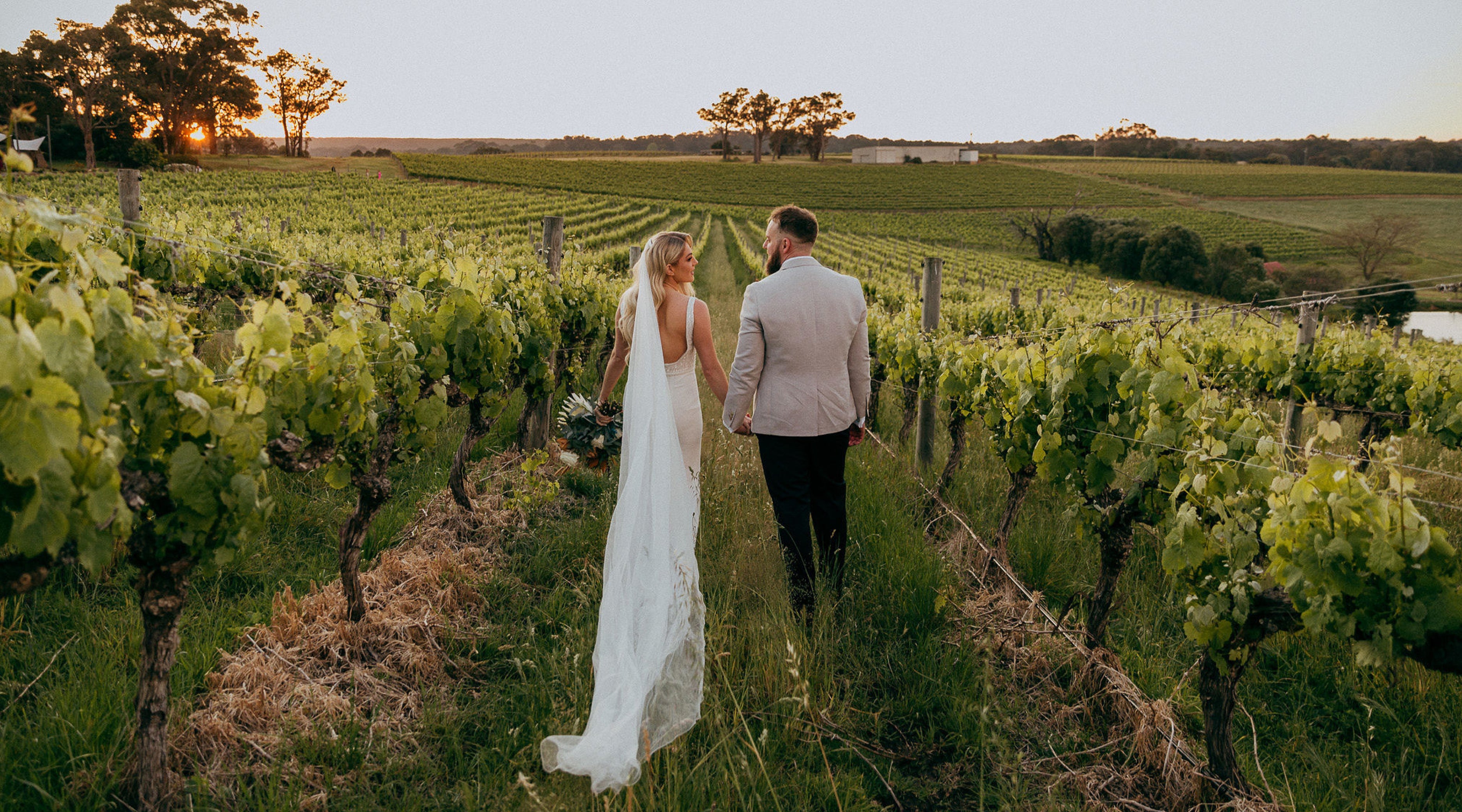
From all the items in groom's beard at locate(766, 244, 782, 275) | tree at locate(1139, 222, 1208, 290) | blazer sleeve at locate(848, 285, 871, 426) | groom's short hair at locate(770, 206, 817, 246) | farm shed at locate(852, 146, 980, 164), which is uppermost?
farm shed at locate(852, 146, 980, 164)

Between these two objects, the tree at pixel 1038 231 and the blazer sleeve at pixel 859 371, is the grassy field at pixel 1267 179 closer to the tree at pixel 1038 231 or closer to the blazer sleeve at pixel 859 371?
the tree at pixel 1038 231

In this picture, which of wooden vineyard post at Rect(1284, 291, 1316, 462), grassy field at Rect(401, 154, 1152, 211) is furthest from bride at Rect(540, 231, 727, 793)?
grassy field at Rect(401, 154, 1152, 211)

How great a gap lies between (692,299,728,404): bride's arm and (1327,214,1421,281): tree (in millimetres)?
61614

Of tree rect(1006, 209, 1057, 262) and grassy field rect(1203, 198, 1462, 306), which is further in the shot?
tree rect(1006, 209, 1057, 262)

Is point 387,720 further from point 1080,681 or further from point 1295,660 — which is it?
point 1295,660

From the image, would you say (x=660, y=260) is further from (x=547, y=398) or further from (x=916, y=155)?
(x=916, y=155)

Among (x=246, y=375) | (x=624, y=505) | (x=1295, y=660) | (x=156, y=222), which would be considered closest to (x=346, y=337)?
(x=246, y=375)

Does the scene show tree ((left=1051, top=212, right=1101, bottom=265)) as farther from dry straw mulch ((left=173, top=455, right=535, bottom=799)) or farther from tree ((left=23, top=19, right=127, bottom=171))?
tree ((left=23, top=19, right=127, bottom=171))

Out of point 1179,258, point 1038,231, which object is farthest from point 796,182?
point 1179,258

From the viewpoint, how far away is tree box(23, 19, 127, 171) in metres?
43.7

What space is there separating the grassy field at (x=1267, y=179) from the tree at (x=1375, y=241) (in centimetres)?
1843

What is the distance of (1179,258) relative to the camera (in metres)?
44.5

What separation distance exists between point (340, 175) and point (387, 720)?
50.4 m

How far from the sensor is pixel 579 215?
36906 millimetres
